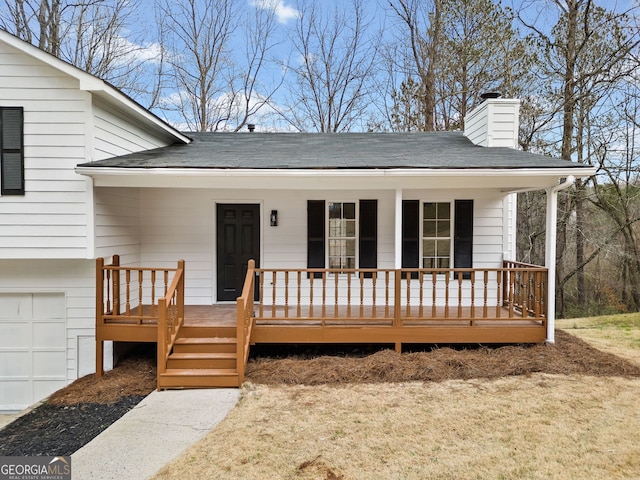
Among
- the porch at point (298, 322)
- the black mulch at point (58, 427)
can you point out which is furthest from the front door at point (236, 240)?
the black mulch at point (58, 427)

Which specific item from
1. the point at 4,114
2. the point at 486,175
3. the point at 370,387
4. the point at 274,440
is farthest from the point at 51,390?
the point at 486,175

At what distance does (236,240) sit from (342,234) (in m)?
1.96

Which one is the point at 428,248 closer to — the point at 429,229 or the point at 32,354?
the point at 429,229

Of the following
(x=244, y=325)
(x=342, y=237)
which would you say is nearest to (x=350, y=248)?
(x=342, y=237)

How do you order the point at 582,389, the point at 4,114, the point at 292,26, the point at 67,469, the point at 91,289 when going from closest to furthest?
the point at 67,469
the point at 582,389
the point at 4,114
the point at 91,289
the point at 292,26

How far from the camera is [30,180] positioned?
18.8ft

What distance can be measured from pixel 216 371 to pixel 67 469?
193 cm

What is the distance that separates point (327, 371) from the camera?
544 centimetres

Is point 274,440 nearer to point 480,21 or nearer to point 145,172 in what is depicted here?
point 145,172

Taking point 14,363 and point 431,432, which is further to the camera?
point 14,363

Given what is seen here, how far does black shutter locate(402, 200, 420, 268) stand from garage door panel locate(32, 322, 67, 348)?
5.75m

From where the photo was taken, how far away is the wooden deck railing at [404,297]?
595cm

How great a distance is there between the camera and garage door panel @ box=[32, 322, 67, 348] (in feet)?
21.0

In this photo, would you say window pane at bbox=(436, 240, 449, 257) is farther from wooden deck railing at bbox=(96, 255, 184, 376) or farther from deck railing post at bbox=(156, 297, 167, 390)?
deck railing post at bbox=(156, 297, 167, 390)
